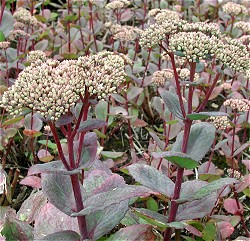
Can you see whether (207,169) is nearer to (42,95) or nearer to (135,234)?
(135,234)

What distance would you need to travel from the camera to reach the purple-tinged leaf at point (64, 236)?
5.93 feet

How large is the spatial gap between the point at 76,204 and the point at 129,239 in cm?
26

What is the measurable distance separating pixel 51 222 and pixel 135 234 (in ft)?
1.22

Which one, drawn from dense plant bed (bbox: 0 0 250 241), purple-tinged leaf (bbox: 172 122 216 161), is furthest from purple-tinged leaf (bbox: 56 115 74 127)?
purple-tinged leaf (bbox: 172 122 216 161)

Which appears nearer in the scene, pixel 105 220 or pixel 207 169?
pixel 105 220

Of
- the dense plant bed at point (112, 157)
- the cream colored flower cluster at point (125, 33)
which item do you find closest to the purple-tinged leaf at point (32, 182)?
the dense plant bed at point (112, 157)

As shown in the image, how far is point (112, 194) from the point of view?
1.73 metres

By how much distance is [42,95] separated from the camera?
161 centimetres

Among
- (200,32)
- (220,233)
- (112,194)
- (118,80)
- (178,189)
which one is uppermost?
(200,32)

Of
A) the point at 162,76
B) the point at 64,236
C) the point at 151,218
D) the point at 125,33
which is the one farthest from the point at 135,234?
the point at 125,33

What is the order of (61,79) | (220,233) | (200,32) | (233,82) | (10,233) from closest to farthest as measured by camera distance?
(61,79)
(10,233)
(200,32)
(220,233)
(233,82)

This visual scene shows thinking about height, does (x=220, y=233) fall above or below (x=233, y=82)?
below

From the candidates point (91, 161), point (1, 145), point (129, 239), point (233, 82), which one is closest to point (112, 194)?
point (91, 161)

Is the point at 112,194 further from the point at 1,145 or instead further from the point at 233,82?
the point at 233,82
